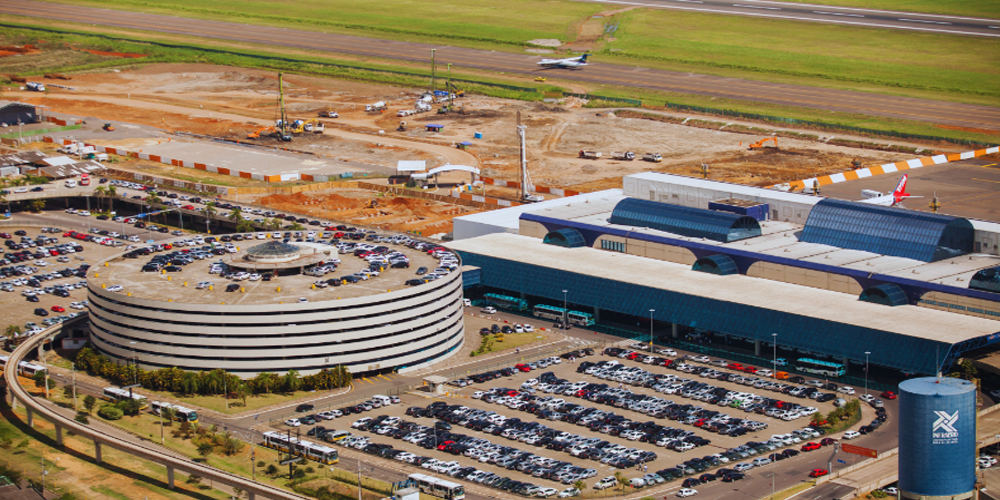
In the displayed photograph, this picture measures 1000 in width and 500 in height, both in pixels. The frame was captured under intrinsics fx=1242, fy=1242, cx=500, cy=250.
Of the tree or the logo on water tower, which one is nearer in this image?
the logo on water tower

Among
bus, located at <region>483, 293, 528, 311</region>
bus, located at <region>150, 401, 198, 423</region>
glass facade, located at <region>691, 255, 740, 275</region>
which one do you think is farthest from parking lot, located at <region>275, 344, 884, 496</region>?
bus, located at <region>483, 293, 528, 311</region>

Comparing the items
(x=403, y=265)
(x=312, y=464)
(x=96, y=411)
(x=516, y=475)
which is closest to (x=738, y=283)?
(x=403, y=265)

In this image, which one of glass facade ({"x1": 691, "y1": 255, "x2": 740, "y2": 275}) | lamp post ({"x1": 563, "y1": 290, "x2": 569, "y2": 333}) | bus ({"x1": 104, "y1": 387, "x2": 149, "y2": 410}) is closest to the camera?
bus ({"x1": 104, "y1": 387, "x2": 149, "y2": 410})

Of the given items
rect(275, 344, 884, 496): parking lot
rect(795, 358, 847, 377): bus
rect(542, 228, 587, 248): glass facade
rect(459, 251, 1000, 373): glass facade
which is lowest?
rect(275, 344, 884, 496): parking lot

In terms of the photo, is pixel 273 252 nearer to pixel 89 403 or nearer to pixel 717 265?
pixel 89 403

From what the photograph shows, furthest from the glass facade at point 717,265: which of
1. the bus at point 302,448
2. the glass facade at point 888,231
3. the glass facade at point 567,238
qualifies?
the bus at point 302,448

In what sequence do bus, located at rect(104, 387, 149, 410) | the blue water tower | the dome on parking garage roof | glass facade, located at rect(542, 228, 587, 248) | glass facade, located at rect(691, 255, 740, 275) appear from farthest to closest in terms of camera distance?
glass facade, located at rect(542, 228, 587, 248), glass facade, located at rect(691, 255, 740, 275), the dome on parking garage roof, bus, located at rect(104, 387, 149, 410), the blue water tower

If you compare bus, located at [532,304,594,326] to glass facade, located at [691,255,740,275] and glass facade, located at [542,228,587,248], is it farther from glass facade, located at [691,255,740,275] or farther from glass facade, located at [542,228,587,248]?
glass facade, located at [691,255,740,275]
